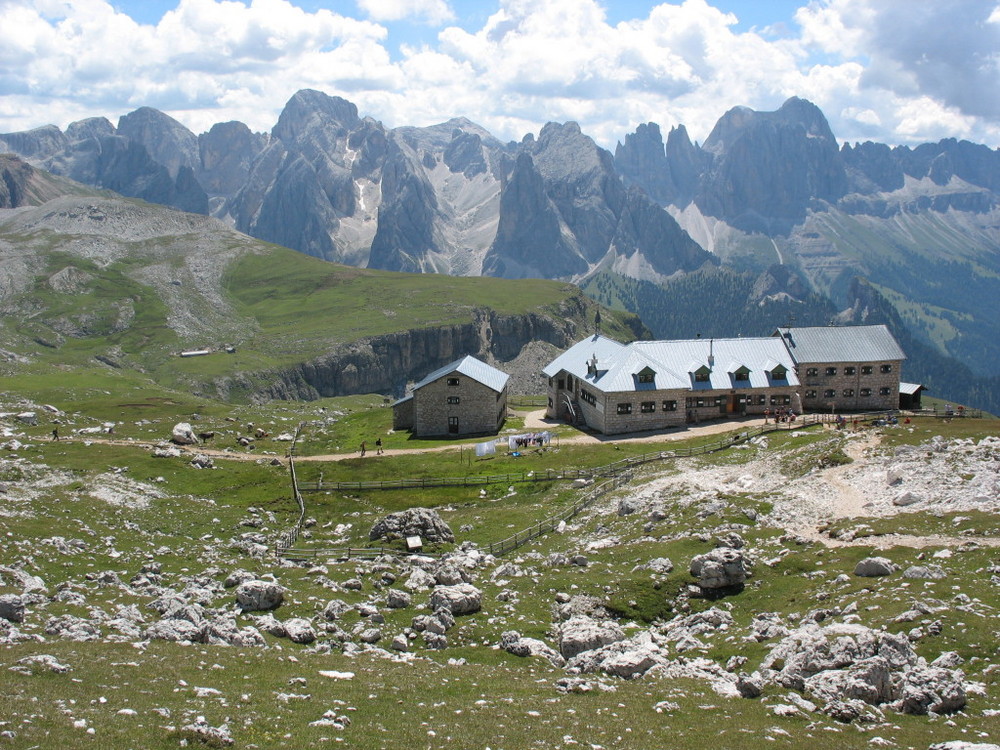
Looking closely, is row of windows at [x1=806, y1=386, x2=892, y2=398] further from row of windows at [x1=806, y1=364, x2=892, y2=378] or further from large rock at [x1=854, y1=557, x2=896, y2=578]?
large rock at [x1=854, y1=557, x2=896, y2=578]

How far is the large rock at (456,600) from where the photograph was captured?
3972 centimetres

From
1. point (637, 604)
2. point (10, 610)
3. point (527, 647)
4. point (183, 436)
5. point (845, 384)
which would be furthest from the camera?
point (845, 384)

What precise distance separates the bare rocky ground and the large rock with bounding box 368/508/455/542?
0.22 meters

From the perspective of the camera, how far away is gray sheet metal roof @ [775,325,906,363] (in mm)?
97500

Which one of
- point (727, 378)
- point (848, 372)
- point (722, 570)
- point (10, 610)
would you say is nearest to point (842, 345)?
point (848, 372)

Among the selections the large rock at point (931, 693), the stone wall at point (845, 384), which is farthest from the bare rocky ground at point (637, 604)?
the stone wall at point (845, 384)

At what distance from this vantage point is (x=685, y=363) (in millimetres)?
95375

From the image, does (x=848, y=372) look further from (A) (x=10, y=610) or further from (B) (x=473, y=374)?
(A) (x=10, y=610)

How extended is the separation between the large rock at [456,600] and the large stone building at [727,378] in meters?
51.7

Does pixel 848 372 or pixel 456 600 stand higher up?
pixel 848 372

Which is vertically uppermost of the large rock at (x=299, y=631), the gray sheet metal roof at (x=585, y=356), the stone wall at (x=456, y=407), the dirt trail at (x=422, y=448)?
the gray sheet metal roof at (x=585, y=356)

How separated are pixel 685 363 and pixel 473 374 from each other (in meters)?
25.6

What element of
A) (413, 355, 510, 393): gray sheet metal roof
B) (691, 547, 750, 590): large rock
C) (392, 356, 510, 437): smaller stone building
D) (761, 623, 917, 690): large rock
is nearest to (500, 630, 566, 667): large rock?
(761, 623, 917, 690): large rock

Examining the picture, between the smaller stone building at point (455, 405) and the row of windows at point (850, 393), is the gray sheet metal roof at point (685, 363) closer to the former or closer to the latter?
the row of windows at point (850, 393)
